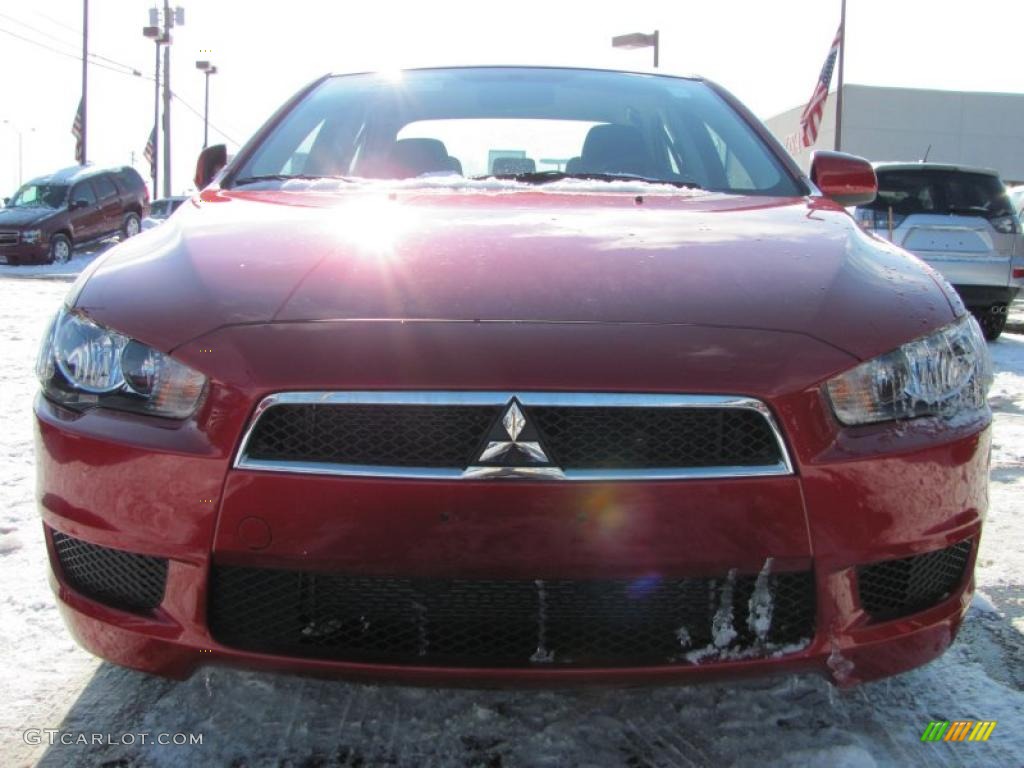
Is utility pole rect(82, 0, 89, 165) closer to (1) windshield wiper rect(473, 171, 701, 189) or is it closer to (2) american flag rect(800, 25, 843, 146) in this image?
(2) american flag rect(800, 25, 843, 146)

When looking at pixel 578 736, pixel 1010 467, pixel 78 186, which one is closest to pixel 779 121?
pixel 78 186

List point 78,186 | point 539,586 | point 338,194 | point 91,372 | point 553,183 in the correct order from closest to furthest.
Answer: point 539,586, point 91,372, point 338,194, point 553,183, point 78,186

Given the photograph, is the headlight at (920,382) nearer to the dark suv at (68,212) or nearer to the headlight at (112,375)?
the headlight at (112,375)

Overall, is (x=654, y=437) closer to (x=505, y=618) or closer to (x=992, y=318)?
(x=505, y=618)

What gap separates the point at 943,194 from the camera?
8.15 meters

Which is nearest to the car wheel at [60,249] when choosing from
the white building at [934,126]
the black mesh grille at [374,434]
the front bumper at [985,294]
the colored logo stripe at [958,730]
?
the front bumper at [985,294]

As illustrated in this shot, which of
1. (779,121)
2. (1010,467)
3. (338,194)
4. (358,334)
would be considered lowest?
(1010,467)

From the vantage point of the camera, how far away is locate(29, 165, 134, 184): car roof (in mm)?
18203

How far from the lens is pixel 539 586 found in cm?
150

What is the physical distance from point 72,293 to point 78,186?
60.7 feet

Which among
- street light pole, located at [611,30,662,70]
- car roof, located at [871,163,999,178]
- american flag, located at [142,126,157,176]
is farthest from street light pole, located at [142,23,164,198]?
car roof, located at [871,163,999,178]

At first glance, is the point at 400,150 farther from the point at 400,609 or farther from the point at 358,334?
the point at 400,609

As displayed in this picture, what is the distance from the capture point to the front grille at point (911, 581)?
1.58 m

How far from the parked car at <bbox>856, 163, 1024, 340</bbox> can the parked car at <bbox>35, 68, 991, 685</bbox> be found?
22.0ft
